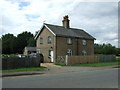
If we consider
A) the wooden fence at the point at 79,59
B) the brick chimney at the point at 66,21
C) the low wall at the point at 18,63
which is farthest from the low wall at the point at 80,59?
the brick chimney at the point at 66,21

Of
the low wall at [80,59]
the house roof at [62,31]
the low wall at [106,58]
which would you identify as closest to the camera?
the low wall at [80,59]

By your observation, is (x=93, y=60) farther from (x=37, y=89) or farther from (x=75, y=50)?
(x=37, y=89)

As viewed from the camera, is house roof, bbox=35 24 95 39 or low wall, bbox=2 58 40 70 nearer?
low wall, bbox=2 58 40 70

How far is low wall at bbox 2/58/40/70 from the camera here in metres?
22.6

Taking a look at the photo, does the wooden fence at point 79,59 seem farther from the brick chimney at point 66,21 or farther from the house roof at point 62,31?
the brick chimney at point 66,21

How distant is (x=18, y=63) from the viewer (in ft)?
78.6

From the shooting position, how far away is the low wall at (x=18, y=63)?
22.6 meters

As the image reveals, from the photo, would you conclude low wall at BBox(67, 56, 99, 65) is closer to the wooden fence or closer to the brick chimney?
the wooden fence

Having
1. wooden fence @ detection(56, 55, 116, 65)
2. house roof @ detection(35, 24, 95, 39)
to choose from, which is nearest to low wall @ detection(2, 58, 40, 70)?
wooden fence @ detection(56, 55, 116, 65)

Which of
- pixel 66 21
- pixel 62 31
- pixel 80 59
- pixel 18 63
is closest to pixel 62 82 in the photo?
pixel 18 63

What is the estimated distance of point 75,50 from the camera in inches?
1586

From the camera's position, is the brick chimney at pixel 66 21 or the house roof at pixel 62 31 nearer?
the house roof at pixel 62 31

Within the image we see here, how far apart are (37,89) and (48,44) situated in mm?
28426

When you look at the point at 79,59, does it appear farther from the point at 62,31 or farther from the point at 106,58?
the point at 106,58
